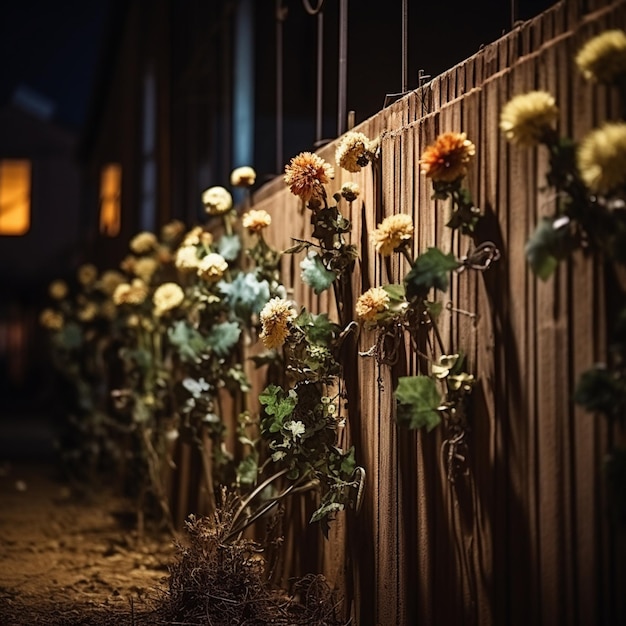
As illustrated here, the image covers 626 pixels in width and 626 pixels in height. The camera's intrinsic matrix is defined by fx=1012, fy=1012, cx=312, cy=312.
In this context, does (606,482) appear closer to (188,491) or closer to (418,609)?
(418,609)

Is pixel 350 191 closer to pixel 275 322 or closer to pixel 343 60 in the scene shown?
pixel 275 322

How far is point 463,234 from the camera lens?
3346 millimetres

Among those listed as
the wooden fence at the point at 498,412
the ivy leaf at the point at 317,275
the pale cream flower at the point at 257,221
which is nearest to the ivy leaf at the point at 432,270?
the wooden fence at the point at 498,412

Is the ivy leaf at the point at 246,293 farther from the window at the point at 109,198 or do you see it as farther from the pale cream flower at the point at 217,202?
the window at the point at 109,198

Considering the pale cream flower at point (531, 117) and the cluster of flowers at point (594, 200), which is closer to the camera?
the cluster of flowers at point (594, 200)

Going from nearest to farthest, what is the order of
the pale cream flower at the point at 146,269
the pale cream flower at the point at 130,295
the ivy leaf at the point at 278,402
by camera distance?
the ivy leaf at the point at 278,402 → the pale cream flower at the point at 130,295 → the pale cream flower at the point at 146,269

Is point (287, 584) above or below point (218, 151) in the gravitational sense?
below

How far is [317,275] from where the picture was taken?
174 inches

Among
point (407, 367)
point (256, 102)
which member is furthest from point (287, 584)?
point (256, 102)

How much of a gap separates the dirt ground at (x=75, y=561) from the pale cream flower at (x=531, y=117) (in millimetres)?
2707

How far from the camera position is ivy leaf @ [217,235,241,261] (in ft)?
19.5

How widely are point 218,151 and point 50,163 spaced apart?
16.4 m

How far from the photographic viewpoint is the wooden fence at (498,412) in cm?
276

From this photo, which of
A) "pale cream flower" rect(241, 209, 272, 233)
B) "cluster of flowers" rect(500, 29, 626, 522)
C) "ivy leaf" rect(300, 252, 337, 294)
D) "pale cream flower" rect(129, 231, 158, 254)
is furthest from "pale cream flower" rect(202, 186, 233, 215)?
"cluster of flowers" rect(500, 29, 626, 522)
